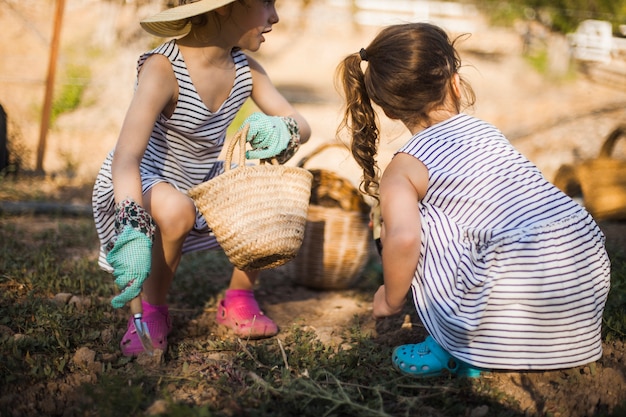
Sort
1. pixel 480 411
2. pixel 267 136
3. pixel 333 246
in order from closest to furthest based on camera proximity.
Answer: pixel 480 411
pixel 267 136
pixel 333 246

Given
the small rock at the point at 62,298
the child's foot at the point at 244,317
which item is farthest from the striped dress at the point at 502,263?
the small rock at the point at 62,298

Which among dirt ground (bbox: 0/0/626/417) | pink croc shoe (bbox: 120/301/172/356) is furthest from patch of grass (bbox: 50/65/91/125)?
pink croc shoe (bbox: 120/301/172/356)

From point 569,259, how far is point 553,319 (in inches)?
7.1

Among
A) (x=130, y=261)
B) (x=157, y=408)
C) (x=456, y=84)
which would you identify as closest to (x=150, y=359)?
(x=130, y=261)

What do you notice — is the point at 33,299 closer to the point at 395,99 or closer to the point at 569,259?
the point at 395,99

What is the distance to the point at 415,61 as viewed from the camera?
2164 millimetres

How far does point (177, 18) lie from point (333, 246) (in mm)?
1311

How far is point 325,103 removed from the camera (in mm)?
9672

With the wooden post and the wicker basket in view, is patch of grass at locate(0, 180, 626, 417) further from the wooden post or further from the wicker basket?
the wooden post

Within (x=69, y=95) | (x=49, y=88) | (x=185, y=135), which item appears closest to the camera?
(x=185, y=135)

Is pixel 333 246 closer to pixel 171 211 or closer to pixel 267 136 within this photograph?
pixel 267 136

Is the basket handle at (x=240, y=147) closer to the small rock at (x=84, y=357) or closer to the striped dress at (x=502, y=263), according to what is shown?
the striped dress at (x=502, y=263)

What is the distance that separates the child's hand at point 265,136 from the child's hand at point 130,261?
610 millimetres

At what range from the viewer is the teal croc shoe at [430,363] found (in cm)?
216
